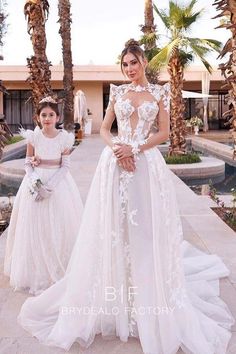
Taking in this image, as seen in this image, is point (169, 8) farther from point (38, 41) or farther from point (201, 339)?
point (201, 339)

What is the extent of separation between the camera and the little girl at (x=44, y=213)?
14.0 ft

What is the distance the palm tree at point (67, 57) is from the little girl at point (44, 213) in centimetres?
1837

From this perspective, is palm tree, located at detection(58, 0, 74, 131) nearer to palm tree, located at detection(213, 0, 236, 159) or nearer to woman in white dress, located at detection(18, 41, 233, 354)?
palm tree, located at detection(213, 0, 236, 159)

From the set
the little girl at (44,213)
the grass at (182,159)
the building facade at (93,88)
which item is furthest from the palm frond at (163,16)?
the building facade at (93,88)

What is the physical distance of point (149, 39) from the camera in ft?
46.9

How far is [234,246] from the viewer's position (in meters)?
5.50

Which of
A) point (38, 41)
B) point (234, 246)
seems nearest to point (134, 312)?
point (234, 246)

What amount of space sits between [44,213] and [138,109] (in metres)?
1.58

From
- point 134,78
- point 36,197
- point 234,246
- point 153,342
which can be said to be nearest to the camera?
point 153,342

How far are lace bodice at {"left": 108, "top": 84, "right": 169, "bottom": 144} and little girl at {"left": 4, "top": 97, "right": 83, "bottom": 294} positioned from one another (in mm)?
1298

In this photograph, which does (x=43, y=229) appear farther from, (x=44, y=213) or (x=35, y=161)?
(x=35, y=161)

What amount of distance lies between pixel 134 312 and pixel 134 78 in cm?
150

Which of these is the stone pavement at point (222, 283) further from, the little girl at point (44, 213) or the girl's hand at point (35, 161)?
the girl's hand at point (35, 161)

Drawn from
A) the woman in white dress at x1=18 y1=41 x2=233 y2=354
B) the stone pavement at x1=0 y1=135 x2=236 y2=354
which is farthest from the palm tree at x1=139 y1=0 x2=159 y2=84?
the woman in white dress at x1=18 y1=41 x2=233 y2=354
